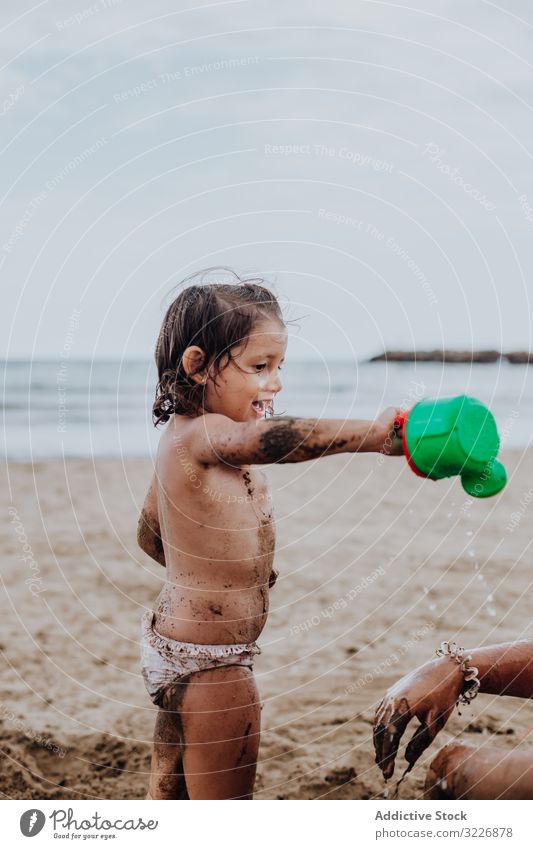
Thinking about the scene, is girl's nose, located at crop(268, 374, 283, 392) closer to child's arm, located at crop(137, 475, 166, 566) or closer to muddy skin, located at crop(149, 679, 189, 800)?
child's arm, located at crop(137, 475, 166, 566)

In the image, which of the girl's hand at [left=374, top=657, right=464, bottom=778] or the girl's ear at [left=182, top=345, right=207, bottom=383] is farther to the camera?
the girl's ear at [left=182, top=345, right=207, bottom=383]

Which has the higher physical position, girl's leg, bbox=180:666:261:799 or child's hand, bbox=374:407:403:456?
child's hand, bbox=374:407:403:456

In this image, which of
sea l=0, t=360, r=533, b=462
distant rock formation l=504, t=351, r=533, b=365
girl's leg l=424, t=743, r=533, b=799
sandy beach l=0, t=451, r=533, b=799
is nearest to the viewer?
girl's leg l=424, t=743, r=533, b=799

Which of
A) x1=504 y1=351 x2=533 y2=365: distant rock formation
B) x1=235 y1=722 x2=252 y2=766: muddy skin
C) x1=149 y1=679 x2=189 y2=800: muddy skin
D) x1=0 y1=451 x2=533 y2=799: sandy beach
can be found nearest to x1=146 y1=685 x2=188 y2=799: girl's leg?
x1=149 y1=679 x2=189 y2=800: muddy skin

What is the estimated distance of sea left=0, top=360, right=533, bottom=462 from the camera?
7895 mm

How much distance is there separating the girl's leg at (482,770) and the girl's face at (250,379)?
0.63m

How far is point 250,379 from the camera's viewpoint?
1631 millimetres

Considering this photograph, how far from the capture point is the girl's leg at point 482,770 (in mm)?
1438

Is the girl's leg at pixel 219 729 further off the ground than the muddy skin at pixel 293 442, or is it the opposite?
the muddy skin at pixel 293 442

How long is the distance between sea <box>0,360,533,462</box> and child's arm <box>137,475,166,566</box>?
3.46 meters

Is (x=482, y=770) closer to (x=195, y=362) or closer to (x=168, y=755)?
(x=168, y=755)

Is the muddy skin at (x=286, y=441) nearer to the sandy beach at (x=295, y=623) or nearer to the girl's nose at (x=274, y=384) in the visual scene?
the girl's nose at (x=274, y=384)

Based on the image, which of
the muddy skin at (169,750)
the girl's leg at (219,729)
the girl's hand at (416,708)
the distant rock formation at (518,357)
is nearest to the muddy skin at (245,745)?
the girl's leg at (219,729)

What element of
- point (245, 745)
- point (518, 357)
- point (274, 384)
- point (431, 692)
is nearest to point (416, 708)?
point (431, 692)
